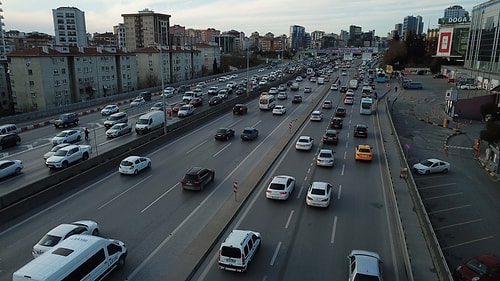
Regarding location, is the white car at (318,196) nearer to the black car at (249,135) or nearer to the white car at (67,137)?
the black car at (249,135)

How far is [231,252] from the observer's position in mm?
13516

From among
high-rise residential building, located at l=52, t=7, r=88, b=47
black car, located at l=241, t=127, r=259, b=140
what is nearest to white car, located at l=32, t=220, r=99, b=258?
black car, located at l=241, t=127, r=259, b=140

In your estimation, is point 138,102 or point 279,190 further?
point 138,102

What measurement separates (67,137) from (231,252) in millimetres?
26356

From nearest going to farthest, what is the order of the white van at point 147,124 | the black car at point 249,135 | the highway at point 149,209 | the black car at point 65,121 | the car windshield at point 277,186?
the highway at point 149,209
the car windshield at point 277,186
the black car at point 249,135
the white van at point 147,124
the black car at point 65,121

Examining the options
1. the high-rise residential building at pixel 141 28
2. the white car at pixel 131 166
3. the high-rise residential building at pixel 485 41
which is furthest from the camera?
the high-rise residential building at pixel 141 28

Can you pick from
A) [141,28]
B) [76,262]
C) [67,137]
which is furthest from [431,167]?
[141,28]

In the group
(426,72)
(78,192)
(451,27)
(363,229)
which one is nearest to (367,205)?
(363,229)

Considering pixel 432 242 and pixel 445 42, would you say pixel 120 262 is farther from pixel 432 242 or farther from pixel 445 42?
pixel 445 42

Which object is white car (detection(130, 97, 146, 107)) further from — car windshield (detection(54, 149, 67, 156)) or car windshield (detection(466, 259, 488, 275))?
car windshield (detection(466, 259, 488, 275))

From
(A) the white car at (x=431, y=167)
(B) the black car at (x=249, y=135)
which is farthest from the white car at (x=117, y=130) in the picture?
(A) the white car at (x=431, y=167)

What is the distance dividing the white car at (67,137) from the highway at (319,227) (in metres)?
19.8

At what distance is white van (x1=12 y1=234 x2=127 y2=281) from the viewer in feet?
37.1

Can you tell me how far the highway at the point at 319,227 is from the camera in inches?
547
